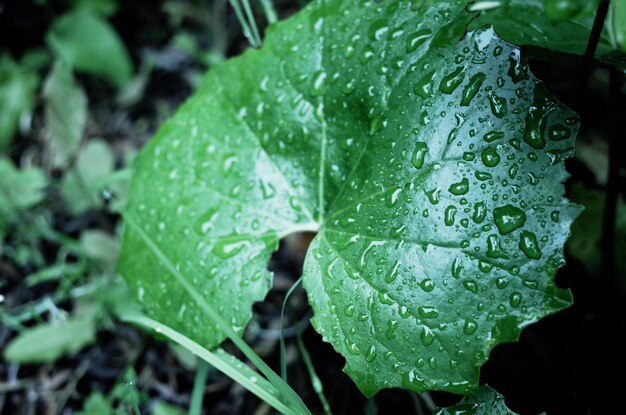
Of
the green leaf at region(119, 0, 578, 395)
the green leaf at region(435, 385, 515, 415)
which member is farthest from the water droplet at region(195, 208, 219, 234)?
the green leaf at region(435, 385, 515, 415)

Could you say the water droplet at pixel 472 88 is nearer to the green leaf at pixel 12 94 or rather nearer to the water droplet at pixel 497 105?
the water droplet at pixel 497 105

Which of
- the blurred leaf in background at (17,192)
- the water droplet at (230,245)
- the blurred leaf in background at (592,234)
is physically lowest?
the blurred leaf in background at (592,234)

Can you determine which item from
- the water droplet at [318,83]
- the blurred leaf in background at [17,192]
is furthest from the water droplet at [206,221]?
the blurred leaf in background at [17,192]

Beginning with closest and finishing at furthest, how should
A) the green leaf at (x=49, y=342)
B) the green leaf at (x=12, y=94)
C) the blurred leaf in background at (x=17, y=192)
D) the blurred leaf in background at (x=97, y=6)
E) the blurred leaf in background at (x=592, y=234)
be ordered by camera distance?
the blurred leaf in background at (x=592, y=234) → the green leaf at (x=49, y=342) → the blurred leaf in background at (x=17, y=192) → the green leaf at (x=12, y=94) → the blurred leaf in background at (x=97, y=6)

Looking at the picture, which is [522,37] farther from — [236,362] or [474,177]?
[236,362]

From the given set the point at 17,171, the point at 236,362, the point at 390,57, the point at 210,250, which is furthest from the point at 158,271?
the point at 17,171

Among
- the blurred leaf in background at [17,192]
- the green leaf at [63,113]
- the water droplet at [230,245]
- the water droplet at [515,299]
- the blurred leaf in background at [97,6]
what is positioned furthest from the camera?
the blurred leaf in background at [97,6]

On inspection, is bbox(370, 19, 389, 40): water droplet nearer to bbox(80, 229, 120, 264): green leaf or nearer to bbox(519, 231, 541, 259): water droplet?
bbox(519, 231, 541, 259): water droplet

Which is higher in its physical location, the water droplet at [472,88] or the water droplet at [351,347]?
the water droplet at [472,88]

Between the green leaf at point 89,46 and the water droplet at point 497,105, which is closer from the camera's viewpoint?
the water droplet at point 497,105
